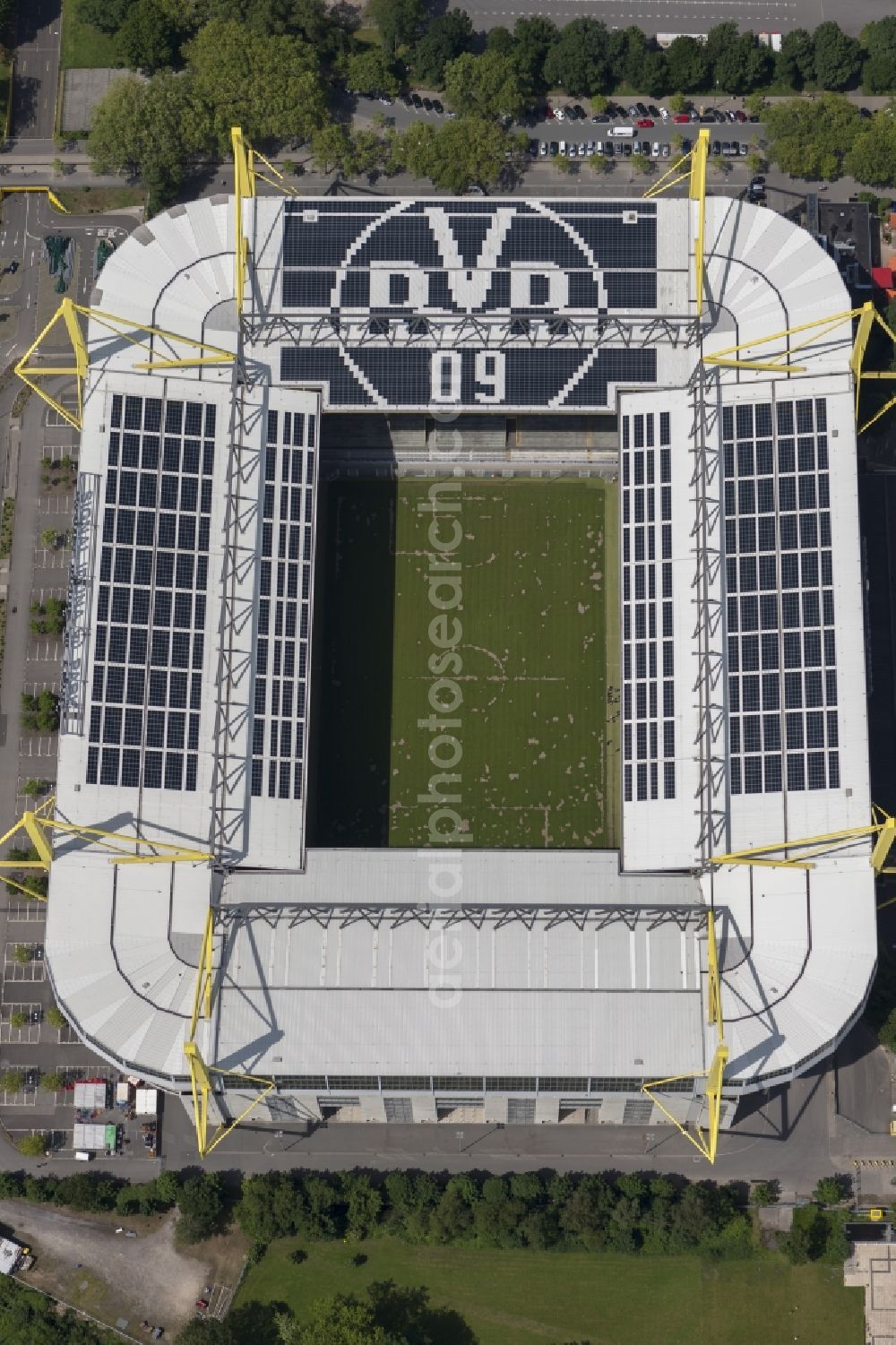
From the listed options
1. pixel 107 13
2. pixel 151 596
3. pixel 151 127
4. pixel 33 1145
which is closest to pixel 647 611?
pixel 151 596

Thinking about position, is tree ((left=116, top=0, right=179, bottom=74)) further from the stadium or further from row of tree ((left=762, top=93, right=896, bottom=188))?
row of tree ((left=762, top=93, right=896, bottom=188))

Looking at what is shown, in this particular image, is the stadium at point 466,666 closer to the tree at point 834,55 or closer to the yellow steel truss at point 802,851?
the yellow steel truss at point 802,851

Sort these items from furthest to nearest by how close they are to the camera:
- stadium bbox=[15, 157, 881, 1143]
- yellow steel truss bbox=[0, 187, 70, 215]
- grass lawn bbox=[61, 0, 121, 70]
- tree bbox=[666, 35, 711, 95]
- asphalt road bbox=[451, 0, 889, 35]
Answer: asphalt road bbox=[451, 0, 889, 35] → grass lawn bbox=[61, 0, 121, 70] → yellow steel truss bbox=[0, 187, 70, 215] → tree bbox=[666, 35, 711, 95] → stadium bbox=[15, 157, 881, 1143]

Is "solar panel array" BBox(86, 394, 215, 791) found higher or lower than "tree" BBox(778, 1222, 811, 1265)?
higher

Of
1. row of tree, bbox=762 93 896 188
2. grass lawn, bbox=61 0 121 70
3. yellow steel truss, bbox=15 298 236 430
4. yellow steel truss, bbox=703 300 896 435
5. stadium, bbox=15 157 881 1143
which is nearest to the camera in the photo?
stadium, bbox=15 157 881 1143

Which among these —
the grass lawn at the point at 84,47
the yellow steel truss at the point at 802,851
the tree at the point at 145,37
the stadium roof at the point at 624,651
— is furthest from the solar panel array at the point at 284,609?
the grass lawn at the point at 84,47

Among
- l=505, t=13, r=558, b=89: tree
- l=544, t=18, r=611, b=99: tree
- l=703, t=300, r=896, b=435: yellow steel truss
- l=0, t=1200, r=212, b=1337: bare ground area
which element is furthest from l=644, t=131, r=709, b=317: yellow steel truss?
l=0, t=1200, r=212, b=1337: bare ground area

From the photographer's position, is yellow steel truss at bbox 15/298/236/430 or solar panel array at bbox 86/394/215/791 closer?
solar panel array at bbox 86/394/215/791

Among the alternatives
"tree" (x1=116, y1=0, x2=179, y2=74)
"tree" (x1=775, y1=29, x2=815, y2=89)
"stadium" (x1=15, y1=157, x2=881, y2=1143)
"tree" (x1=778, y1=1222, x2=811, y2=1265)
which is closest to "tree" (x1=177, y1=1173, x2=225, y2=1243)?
"stadium" (x1=15, y1=157, x2=881, y2=1143)

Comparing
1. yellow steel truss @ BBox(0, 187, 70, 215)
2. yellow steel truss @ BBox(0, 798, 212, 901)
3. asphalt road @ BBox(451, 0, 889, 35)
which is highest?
asphalt road @ BBox(451, 0, 889, 35)
